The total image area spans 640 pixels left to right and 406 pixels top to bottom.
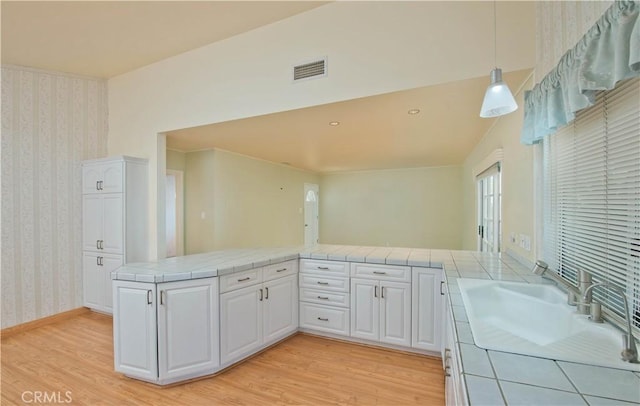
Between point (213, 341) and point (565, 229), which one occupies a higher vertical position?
point (565, 229)

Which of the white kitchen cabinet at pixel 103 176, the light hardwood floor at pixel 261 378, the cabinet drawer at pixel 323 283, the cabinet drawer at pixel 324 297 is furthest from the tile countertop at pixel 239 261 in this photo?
the white kitchen cabinet at pixel 103 176

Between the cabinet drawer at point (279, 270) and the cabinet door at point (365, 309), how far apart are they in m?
0.64

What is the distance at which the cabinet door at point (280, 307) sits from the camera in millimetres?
2791

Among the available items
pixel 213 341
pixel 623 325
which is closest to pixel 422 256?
pixel 623 325

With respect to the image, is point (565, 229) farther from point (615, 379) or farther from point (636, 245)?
point (615, 379)

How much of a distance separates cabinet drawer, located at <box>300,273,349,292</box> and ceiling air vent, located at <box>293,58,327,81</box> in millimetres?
1936

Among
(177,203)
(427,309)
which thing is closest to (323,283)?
(427,309)

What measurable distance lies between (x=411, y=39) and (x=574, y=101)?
1346 mm

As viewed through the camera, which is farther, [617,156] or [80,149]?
[80,149]

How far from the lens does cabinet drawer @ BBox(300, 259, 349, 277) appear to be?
9.66 feet

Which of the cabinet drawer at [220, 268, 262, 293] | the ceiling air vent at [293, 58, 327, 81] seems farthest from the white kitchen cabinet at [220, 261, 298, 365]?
the ceiling air vent at [293, 58, 327, 81]

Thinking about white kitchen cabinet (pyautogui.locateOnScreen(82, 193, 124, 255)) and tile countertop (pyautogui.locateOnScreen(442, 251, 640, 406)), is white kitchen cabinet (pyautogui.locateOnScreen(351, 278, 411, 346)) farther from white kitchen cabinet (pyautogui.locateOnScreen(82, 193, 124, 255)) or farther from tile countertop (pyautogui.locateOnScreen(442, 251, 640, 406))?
white kitchen cabinet (pyautogui.locateOnScreen(82, 193, 124, 255))

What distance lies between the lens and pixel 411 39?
7.50 ft

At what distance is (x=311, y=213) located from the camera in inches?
310
